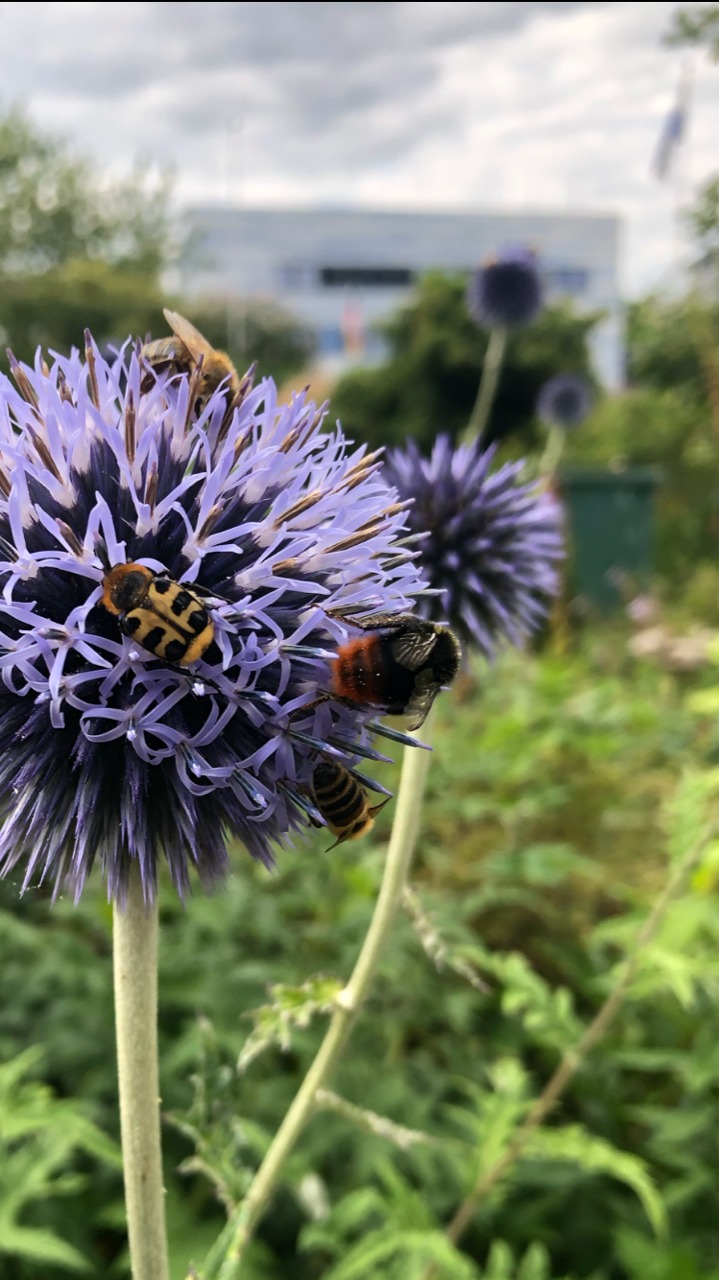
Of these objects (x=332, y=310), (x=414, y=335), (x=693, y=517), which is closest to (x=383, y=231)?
(x=332, y=310)

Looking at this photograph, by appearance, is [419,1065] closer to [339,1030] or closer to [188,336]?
[339,1030]

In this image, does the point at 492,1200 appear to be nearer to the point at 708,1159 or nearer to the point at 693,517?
the point at 708,1159

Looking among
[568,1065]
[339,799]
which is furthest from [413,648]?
[568,1065]

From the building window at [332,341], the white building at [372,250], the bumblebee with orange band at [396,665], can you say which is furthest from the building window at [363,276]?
the bumblebee with orange band at [396,665]

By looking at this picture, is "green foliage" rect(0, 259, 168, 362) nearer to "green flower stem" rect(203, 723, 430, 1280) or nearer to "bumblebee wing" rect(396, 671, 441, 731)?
"green flower stem" rect(203, 723, 430, 1280)

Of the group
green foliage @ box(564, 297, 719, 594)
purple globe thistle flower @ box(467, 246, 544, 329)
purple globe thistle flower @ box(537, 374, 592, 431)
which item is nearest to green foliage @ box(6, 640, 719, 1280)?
purple globe thistle flower @ box(467, 246, 544, 329)

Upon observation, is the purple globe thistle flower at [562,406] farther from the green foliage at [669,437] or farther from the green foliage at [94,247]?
the green foliage at [94,247]
